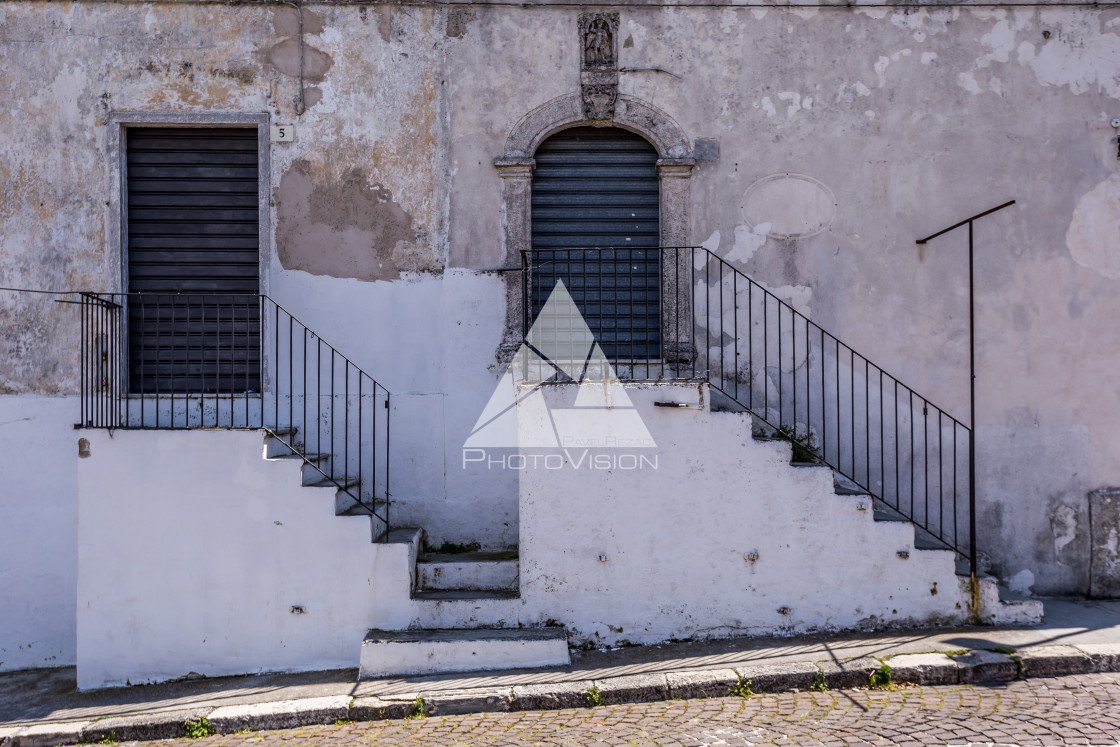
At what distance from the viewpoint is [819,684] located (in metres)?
5.25

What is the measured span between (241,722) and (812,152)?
6.32 m

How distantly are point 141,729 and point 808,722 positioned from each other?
4139 millimetres

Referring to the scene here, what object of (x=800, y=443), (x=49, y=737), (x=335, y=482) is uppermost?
(x=800, y=443)

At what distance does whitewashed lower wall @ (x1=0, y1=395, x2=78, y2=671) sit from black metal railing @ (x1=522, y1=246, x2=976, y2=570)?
13.6 ft

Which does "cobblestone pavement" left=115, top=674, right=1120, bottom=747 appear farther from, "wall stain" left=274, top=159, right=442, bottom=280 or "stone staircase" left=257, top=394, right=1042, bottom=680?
"wall stain" left=274, top=159, right=442, bottom=280

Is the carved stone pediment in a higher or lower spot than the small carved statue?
lower

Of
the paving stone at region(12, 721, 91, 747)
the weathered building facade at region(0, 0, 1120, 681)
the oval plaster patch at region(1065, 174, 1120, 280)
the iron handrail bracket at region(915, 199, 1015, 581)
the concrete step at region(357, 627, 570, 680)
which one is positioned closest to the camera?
the paving stone at region(12, 721, 91, 747)

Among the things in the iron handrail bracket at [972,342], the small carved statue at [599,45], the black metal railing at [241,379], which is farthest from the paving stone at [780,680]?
the small carved statue at [599,45]

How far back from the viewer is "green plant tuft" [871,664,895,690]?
17.2 feet

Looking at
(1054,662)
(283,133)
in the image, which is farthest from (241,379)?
(1054,662)

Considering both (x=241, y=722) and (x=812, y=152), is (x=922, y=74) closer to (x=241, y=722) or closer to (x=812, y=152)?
(x=812, y=152)

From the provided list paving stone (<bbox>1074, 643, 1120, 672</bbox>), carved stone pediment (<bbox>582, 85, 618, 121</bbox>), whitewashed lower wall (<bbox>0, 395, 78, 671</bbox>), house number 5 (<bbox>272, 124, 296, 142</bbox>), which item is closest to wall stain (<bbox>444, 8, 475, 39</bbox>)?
carved stone pediment (<bbox>582, 85, 618, 121</bbox>)

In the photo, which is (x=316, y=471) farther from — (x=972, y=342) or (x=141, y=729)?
(x=972, y=342)

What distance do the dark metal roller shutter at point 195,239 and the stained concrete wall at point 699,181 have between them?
9.6 inches
